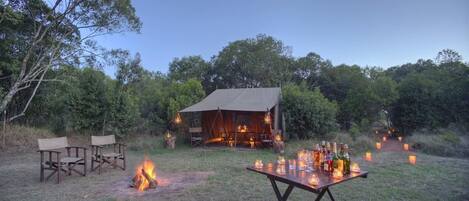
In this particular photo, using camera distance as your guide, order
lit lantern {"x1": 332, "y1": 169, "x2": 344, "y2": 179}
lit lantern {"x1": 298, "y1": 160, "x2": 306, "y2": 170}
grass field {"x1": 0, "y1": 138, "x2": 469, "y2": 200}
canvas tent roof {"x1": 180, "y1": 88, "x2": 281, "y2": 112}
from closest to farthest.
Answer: lit lantern {"x1": 332, "y1": 169, "x2": 344, "y2": 179}, lit lantern {"x1": 298, "y1": 160, "x2": 306, "y2": 170}, grass field {"x1": 0, "y1": 138, "x2": 469, "y2": 200}, canvas tent roof {"x1": 180, "y1": 88, "x2": 281, "y2": 112}

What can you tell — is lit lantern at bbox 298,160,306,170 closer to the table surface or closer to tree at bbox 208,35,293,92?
the table surface

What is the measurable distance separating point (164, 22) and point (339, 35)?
46.3ft

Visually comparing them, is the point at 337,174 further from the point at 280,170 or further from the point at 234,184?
the point at 234,184

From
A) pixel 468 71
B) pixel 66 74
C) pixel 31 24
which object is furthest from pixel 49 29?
pixel 468 71

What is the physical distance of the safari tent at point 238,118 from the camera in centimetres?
1093

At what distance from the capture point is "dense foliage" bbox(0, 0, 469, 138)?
10.1 m

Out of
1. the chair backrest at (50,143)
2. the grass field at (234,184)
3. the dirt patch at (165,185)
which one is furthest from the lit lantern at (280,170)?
the chair backrest at (50,143)

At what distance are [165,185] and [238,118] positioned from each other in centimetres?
764

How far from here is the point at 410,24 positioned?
31.8ft

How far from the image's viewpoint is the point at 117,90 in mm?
11969

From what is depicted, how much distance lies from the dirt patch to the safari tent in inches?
192

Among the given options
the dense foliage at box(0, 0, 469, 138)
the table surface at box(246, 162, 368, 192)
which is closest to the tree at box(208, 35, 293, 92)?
the dense foliage at box(0, 0, 469, 138)

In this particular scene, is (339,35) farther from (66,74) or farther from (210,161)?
(66,74)

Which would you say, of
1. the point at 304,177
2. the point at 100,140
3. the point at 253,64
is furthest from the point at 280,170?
the point at 253,64
